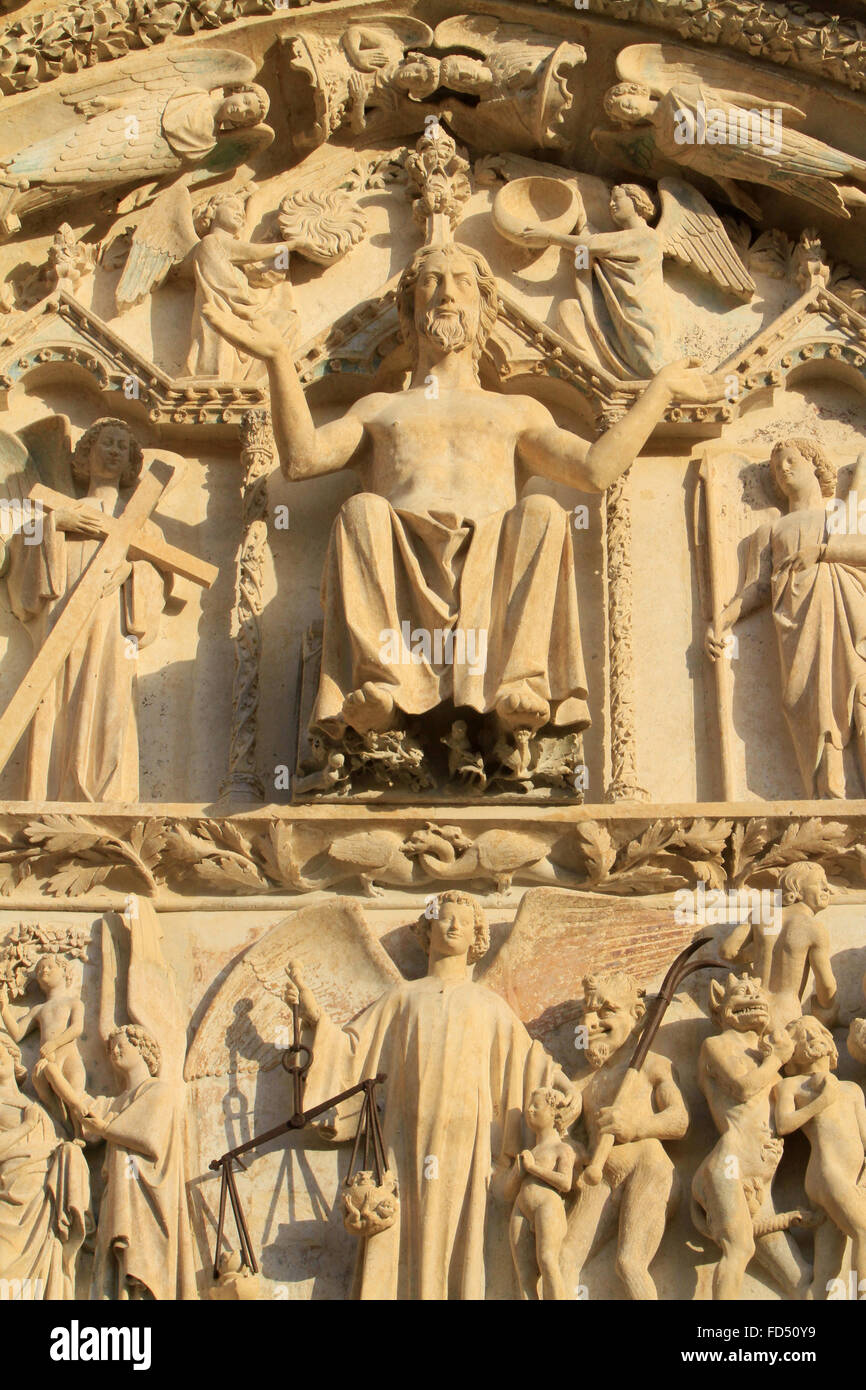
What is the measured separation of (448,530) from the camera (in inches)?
404

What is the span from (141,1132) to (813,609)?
379 cm

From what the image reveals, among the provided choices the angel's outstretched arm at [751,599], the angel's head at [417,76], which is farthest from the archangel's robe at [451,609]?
the angel's head at [417,76]

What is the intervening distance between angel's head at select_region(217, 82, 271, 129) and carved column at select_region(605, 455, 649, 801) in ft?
7.82

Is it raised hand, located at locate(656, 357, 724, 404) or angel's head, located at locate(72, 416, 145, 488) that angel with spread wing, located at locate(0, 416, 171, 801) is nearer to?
angel's head, located at locate(72, 416, 145, 488)

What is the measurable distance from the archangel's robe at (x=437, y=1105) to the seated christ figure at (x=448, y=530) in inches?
47.8

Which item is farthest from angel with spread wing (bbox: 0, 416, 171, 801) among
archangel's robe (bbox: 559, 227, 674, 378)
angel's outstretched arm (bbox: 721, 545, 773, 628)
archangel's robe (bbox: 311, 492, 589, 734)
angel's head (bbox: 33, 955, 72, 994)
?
angel's outstretched arm (bbox: 721, 545, 773, 628)

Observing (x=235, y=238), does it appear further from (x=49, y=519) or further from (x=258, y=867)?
(x=258, y=867)

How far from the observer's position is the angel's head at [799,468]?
11.3m

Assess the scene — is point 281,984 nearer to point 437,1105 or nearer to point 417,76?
point 437,1105

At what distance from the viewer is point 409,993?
948 centimetres

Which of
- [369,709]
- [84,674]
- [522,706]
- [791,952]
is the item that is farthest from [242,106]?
[791,952]

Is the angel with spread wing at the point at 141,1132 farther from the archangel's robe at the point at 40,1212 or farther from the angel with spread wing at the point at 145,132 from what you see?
the angel with spread wing at the point at 145,132

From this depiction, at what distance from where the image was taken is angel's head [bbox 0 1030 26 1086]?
934cm

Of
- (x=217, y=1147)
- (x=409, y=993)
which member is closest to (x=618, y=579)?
(x=409, y=993)
